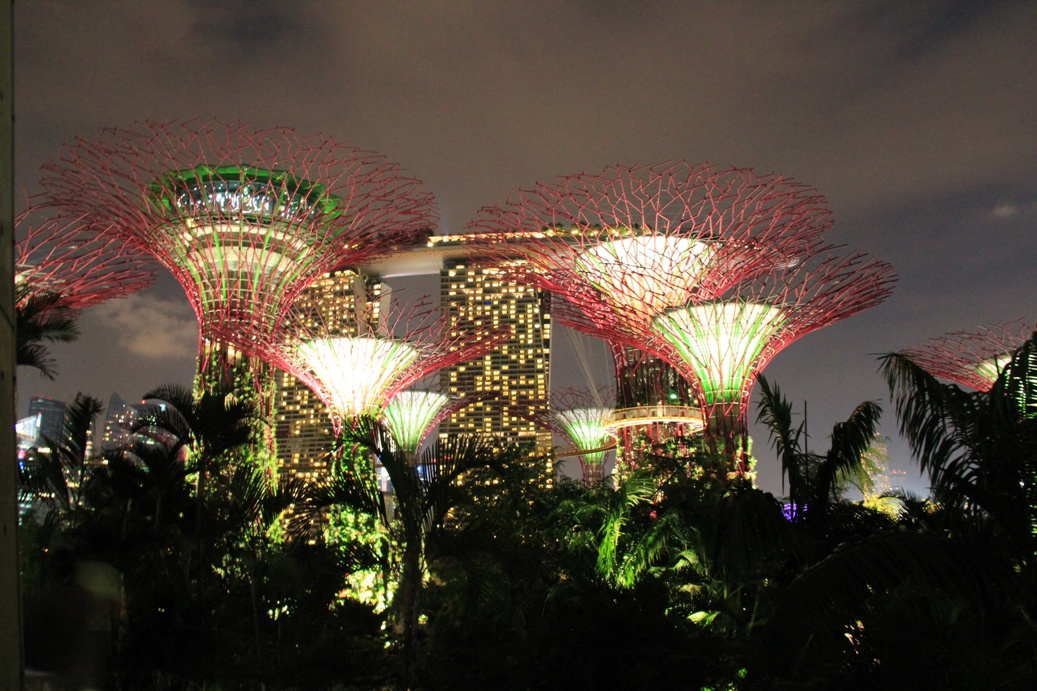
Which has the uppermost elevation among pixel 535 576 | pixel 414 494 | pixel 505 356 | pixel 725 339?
pixel 505 356

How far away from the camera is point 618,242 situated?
77.7ft

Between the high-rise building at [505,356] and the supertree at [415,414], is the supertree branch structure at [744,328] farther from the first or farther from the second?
→ the high-rise building at [505,356]

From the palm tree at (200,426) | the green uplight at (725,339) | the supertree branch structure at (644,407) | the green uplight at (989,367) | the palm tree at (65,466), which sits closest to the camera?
the palm tree at (65,466)

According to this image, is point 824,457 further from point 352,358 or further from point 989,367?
point 989,367

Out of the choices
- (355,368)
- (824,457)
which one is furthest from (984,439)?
(355,368)

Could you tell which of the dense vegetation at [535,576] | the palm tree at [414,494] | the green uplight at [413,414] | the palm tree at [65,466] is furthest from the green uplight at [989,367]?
the palm tree at [65,466]

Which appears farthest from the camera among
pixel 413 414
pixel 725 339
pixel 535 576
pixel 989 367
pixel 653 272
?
pixel 989 367

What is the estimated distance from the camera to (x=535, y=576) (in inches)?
382

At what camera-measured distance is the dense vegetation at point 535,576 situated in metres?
5.91

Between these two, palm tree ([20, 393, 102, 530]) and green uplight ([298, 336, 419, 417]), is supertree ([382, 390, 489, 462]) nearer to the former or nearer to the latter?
green uplight ([298, 336, 419, 417])

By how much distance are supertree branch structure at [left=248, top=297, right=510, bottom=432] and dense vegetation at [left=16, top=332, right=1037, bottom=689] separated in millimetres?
10544

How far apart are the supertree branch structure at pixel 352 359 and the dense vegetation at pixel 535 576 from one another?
10544 millimetres

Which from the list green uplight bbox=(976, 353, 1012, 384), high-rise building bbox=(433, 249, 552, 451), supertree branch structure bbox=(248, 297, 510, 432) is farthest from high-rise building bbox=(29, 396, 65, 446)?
high-rise building bbox=(433, 249, 552, 451)

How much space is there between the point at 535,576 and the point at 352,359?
16023 millimetres
